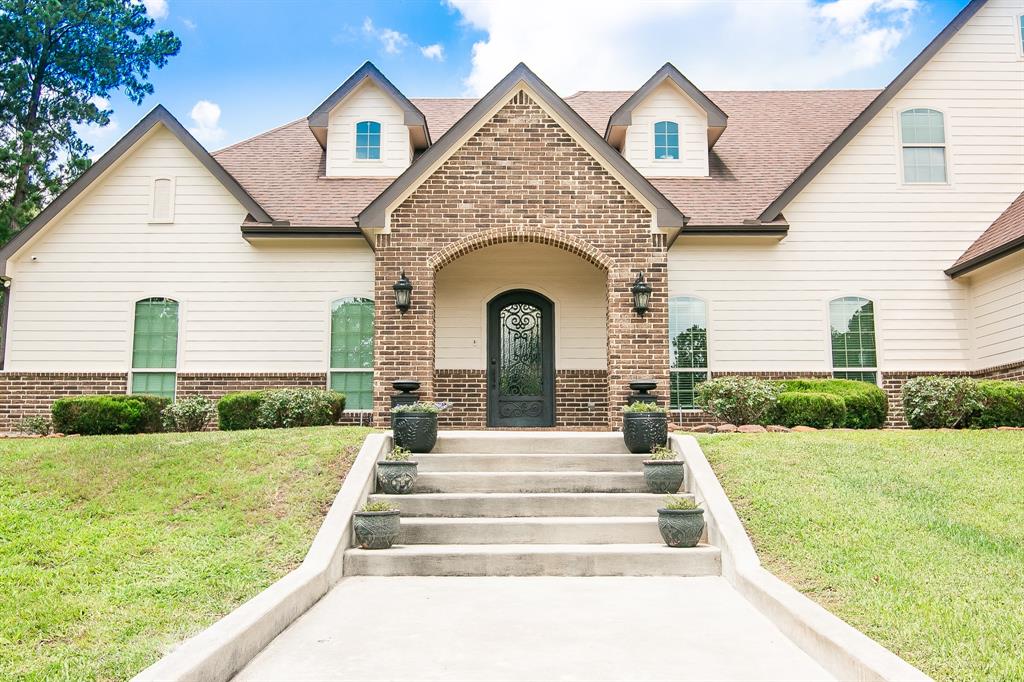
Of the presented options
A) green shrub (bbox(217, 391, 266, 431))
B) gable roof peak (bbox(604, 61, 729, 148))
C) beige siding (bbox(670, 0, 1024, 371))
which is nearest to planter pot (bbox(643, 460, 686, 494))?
beige siding (bbox(670, 0, 1024, 371))

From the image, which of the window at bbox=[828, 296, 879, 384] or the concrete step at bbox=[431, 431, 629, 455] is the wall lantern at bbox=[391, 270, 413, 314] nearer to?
the concrete step at bbox=[431, 431, 629, 455]

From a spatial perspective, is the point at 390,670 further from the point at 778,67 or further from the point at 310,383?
A: the point at 778,67

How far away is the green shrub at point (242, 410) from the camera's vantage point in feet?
42.8

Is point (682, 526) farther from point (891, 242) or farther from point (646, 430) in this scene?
point (891, 242)

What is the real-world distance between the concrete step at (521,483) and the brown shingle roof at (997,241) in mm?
8011

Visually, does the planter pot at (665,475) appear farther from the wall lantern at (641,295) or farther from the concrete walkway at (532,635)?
the wall lantern at (641,295)

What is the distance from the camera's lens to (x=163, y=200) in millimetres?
15359

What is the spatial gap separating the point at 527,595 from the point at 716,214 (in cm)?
1005

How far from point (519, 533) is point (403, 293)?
5.48 meters

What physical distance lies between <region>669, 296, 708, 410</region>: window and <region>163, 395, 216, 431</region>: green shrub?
788 cm

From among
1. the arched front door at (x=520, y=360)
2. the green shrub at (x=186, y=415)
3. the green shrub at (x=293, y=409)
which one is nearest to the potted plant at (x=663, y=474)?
the green shrub at (x=293, y=409)

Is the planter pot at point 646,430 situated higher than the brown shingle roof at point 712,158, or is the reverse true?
the brown shingle roof at point 712,158

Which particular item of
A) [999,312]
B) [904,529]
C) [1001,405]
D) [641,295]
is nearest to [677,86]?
[641,295]

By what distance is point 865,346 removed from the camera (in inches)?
593
